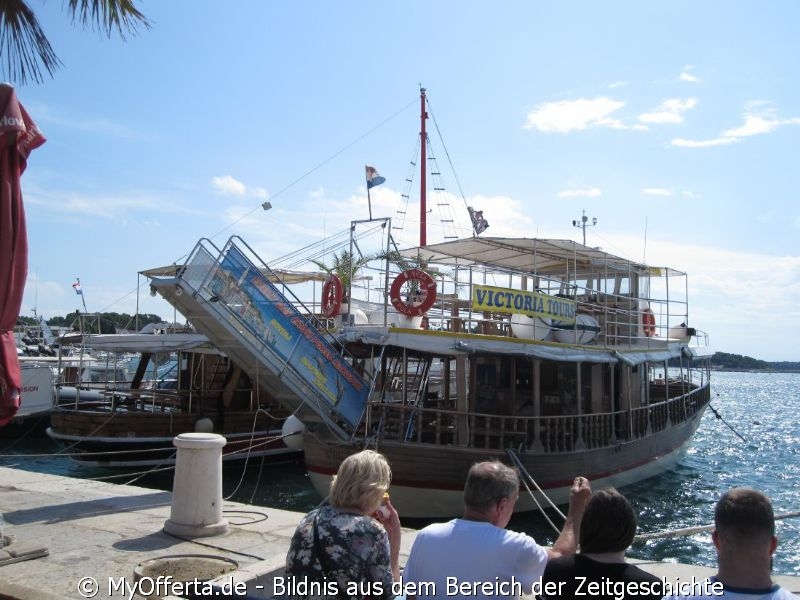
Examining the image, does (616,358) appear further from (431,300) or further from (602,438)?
(431,300)

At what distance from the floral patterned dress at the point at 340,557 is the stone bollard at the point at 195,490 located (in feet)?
12.7

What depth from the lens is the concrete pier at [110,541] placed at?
5605mm

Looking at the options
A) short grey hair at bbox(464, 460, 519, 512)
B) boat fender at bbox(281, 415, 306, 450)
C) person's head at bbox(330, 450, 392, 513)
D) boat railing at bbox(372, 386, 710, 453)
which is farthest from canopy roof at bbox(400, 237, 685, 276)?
short grey hair at bbox(464, 460, 519, 512)

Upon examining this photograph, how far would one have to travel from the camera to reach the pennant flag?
2328 cm

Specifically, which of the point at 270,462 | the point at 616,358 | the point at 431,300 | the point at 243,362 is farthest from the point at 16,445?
the point at 616,358

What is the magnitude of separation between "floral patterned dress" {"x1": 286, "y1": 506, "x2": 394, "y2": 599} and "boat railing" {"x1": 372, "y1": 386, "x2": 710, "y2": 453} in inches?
307

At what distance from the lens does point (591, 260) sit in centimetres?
1711

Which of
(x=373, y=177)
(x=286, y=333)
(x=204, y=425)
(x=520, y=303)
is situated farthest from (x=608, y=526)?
(x=204, y=425)

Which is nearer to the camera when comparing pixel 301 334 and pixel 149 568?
pixel 149 568

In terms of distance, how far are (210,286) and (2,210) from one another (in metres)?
5.51

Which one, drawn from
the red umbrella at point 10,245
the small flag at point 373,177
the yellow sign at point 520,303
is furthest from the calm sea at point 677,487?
the small flag at point 373,177

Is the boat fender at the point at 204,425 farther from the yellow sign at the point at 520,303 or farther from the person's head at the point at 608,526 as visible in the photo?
the person's head at the point at 608,526

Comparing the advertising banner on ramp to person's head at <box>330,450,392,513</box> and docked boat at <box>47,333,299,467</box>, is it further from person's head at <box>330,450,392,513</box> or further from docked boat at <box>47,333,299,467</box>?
person's head at <box>330,450,392,513</box>

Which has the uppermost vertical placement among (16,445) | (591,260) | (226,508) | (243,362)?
(591,260)
